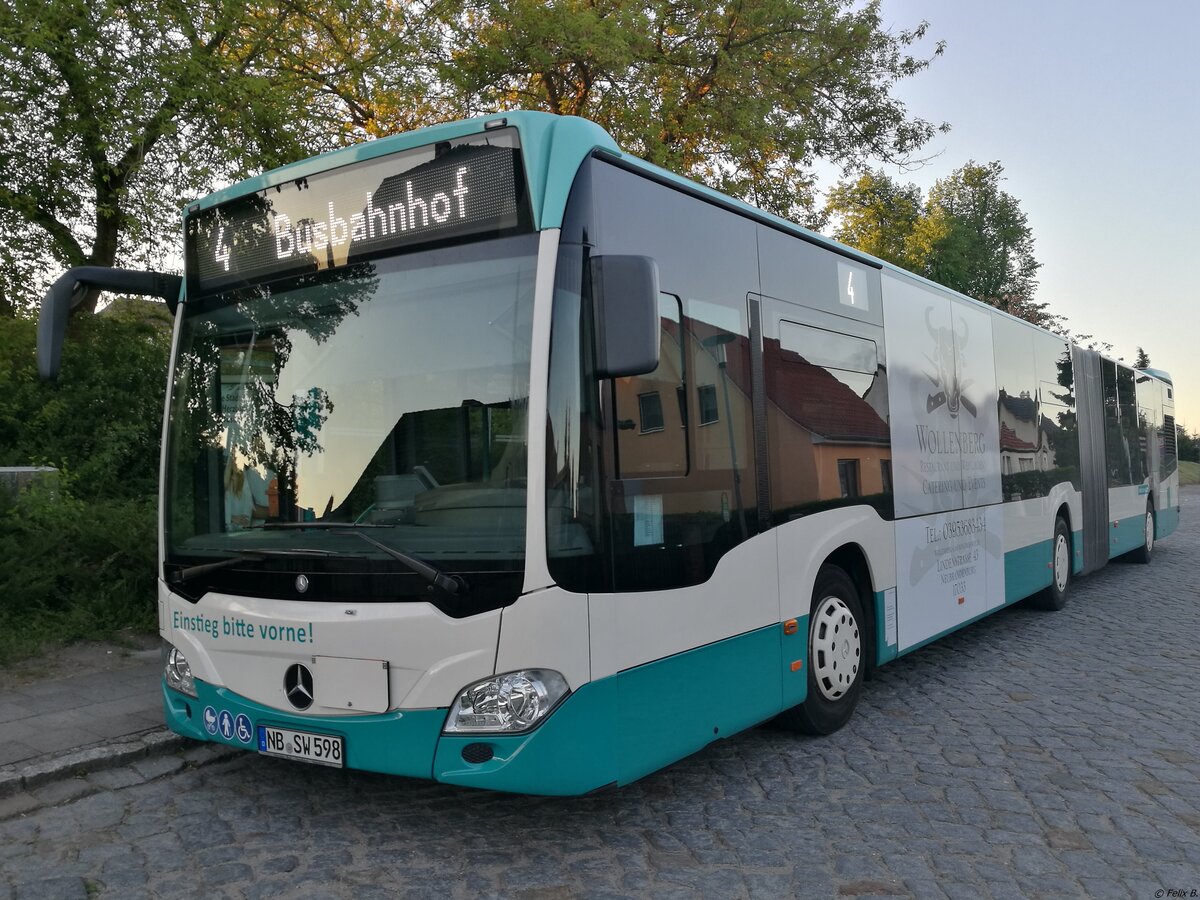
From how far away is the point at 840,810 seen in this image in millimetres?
4758

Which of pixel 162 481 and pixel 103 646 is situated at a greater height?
pixel 162 481

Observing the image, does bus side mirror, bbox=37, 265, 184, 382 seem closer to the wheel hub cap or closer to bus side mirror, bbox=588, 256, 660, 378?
bus side mirror, bbox=588, 256, 660, 378

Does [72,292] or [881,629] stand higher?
[72,292]

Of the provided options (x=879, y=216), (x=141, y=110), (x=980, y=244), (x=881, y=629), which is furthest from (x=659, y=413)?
(x=980, y=244)

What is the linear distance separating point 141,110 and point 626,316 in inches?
371

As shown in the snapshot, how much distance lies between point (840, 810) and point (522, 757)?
66.4 inches

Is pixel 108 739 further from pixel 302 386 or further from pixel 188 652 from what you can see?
pixel 302 386

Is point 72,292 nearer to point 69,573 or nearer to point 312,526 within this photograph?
point 312,526

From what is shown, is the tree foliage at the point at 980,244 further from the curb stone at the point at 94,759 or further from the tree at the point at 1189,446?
the curb stone at the point at 94,759

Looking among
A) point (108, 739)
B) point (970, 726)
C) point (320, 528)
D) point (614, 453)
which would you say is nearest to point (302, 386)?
point (320, 528)

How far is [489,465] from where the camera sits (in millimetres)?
4023

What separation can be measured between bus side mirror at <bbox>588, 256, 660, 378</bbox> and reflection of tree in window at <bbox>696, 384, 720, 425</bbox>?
2.73ft

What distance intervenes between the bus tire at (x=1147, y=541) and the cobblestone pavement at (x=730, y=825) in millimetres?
9883

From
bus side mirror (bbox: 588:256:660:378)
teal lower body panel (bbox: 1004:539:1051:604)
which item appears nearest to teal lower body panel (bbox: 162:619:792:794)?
bus side mirror (bbox: 588:256:660:378)
